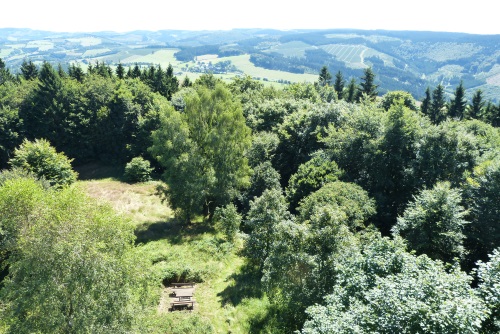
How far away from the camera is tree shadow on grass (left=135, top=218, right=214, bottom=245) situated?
106 feet

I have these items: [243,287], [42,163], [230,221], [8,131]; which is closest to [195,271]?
[243,287]

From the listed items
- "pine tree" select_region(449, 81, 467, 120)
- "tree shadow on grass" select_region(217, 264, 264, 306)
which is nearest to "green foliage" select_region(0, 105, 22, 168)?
"tree shadow on grass" select_region(217, 264, 264, 306)

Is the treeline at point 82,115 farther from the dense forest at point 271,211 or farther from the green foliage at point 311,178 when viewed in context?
the green foliage at point 311,178

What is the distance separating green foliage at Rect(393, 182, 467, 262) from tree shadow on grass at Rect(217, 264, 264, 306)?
422 inches

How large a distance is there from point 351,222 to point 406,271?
9.89 meters

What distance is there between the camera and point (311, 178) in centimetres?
3119

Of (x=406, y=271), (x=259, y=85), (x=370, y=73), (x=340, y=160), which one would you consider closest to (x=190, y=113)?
(x=340, y=160)

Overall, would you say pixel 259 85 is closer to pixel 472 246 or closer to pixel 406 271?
pixel 472 246

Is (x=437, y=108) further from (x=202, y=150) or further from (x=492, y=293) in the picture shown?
(x=492, y=293)

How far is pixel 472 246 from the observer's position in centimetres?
2267

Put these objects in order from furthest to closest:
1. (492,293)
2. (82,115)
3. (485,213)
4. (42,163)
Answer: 1. (82,115)
2. (42,163)
3. (485,213)
4. (492,293)

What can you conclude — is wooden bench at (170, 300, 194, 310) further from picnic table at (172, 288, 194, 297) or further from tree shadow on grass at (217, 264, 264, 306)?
tree shadow on grass at (217, 264, 264, 306)

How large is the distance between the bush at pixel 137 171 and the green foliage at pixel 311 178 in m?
25.3

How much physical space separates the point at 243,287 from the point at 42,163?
30535mm
